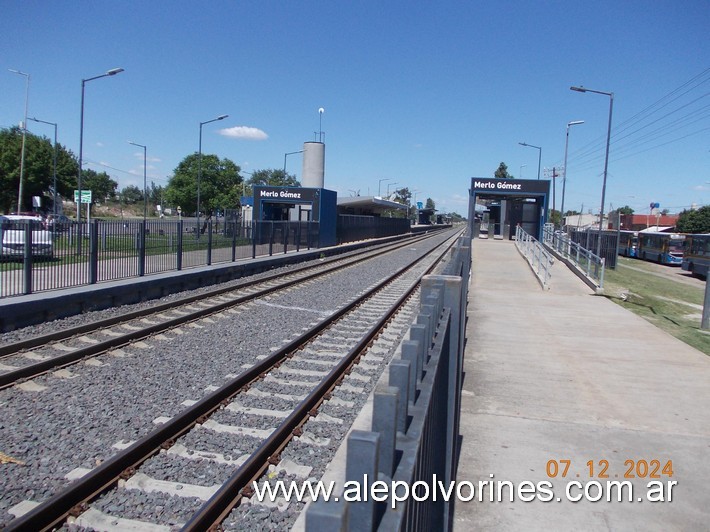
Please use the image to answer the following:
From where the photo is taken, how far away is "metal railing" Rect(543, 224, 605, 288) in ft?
68.4

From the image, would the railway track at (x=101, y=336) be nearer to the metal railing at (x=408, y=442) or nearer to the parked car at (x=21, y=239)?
the parked car at (x=21, y=239)

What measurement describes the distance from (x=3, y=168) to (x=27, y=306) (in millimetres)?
52898

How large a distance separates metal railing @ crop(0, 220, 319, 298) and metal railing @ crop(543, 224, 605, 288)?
1301cm

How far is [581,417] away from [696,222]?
81356mm

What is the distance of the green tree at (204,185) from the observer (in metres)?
72.1

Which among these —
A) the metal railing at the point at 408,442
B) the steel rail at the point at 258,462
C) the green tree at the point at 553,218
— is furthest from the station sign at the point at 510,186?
the metal railing at the point at 408,442

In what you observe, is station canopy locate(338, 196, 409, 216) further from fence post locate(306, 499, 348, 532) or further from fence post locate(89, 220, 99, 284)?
fence post locate(306, 499, 348, 532)

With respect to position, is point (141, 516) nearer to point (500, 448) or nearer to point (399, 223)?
point (500, 448)

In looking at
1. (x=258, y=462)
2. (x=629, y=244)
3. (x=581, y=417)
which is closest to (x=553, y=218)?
(x=629, y=244)

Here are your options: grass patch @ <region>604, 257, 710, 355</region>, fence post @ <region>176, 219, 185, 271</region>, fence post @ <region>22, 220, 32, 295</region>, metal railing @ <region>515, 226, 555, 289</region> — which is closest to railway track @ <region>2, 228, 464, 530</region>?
fence post @ <region>22, 220, 32, 295</region>

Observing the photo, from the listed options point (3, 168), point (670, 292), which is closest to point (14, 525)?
point (670, 292)

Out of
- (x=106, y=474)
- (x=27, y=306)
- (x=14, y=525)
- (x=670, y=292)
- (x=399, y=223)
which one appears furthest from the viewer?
(x=399, y=223)

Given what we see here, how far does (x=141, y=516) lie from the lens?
4406mm

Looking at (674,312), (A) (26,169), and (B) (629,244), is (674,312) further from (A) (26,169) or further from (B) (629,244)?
(A) (26,169)
